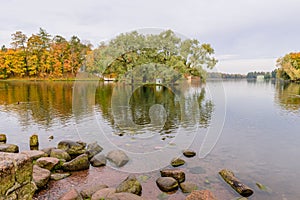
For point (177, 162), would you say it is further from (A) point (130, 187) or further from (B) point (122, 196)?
(B) point (122, 196)

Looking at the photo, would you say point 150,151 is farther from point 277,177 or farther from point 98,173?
point 277,177

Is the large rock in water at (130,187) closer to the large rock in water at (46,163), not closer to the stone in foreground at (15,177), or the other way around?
the stone in foreground at (15,177)

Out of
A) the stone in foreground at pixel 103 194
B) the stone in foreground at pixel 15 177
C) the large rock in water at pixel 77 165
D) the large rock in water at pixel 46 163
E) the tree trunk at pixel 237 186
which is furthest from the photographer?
the large rock in water at pixel 77 165

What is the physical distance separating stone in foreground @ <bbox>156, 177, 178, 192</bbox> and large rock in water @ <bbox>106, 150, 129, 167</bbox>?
2.43 m

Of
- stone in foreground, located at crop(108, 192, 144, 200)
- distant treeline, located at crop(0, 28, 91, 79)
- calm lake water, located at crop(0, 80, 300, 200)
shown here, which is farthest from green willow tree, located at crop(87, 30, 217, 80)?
distant treeline, located at crop(0, 28, 91, 79)

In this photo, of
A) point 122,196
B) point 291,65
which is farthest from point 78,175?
point 291,65

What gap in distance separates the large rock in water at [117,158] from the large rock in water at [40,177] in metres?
2.97

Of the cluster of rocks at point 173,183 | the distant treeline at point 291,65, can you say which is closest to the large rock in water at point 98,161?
the cluster of rocks at point 173,183

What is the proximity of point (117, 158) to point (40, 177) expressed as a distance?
136 inches

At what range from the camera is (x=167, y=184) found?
7859mm

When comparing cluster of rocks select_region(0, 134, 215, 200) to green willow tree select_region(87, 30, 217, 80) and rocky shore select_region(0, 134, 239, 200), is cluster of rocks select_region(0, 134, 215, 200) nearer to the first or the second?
rocky shore select_region(0, 134, 239, 200)

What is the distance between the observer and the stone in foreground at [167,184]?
7.76 m

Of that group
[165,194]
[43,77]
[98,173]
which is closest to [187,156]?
[165,194]

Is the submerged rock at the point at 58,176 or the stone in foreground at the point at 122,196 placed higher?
the stone in foreground at the point at 122,196
